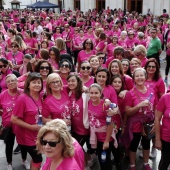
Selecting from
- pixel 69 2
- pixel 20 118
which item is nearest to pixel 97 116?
pixel 20 118

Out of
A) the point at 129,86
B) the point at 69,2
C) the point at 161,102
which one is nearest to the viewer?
the point at 161,102

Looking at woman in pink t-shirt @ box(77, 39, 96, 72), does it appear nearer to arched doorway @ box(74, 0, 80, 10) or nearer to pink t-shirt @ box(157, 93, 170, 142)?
pink t-shirt @ box(157, 93, 170, 142)

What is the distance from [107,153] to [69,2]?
32.9 meters

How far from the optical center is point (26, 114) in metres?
3.82

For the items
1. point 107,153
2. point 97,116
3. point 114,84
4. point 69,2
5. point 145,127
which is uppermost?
point 69,2

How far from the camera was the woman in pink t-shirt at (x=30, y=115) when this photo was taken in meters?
3.78

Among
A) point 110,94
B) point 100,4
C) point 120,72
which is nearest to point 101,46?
point 120,72

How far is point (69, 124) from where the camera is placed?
4016mm

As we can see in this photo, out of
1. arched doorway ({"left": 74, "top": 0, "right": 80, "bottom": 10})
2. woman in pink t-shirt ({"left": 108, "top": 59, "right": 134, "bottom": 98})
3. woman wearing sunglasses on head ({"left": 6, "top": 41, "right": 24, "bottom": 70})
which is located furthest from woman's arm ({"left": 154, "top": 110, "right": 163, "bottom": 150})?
arched doorway ({"left": 74, "top": 0, "right": 80, "bottom": 10})

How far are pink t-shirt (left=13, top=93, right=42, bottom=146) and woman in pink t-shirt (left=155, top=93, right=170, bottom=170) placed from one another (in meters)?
1.62

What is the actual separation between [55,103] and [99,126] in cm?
69

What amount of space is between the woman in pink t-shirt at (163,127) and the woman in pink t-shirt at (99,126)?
64 centimetres

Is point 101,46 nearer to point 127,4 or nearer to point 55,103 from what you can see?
point 55,103

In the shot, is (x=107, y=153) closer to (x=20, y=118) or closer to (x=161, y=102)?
(x=161, y=102)
